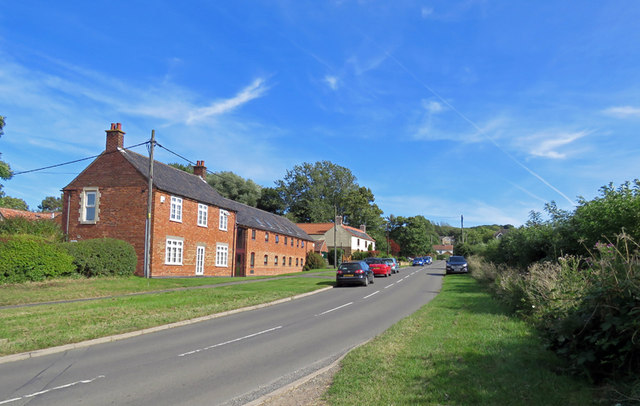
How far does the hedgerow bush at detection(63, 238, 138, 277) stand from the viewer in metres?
21.7

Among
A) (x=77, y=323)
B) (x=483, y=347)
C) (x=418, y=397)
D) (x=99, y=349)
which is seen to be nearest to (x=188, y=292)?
(x=77, y=323)

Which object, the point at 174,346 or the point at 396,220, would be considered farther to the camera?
the point at 396,220

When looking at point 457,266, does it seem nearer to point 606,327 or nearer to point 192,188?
point 192,188

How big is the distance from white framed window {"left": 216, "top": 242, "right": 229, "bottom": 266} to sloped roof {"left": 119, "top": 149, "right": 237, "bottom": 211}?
3.18 metres

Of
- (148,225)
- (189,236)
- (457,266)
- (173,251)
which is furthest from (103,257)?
(457,266)

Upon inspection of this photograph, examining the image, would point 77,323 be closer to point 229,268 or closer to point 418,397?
point 418,397

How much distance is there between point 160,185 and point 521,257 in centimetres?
2087

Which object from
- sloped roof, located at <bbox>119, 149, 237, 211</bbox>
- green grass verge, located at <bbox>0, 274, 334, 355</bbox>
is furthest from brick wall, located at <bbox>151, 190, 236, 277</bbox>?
green grass verge, located at <bbox>0, 274, 334, 355</bbox>

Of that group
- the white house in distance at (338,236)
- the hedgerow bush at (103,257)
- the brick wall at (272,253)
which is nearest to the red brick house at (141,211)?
the hedgerow bush at (103,257)

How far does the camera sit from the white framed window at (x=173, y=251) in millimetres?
28062

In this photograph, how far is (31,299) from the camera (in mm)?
15273

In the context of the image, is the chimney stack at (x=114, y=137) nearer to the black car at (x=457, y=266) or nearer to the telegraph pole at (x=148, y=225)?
the telegraph pole at (x=148, y=225)

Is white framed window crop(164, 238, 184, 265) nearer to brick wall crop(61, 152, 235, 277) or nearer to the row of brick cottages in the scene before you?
the row of brick cottages

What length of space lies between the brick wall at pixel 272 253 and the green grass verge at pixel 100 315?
67.4 ft
